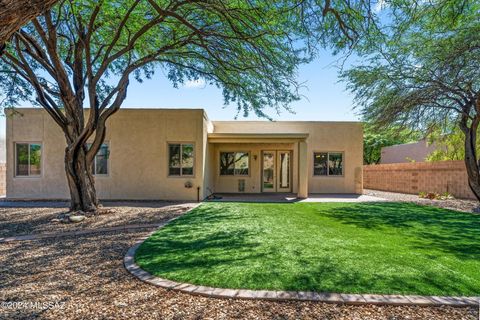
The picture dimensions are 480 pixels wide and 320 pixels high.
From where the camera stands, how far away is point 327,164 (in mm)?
16453

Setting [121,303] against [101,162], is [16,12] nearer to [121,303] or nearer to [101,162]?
[121,303]

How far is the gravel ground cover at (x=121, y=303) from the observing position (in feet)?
10.3

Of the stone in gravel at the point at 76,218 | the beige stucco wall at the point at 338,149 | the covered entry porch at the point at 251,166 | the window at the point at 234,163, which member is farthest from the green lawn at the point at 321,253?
the window at the point at 234,163

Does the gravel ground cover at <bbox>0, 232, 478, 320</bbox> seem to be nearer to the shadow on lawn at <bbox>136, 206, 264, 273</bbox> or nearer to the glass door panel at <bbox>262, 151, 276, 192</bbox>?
the shadow on lawn at <bbox>136, 206, 264, 273</bbox>

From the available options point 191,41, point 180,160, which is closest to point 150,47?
point 191,41

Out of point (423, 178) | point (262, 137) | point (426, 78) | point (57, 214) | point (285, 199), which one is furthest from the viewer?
Answer: point (423, 178)

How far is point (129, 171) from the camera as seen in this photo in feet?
43.4

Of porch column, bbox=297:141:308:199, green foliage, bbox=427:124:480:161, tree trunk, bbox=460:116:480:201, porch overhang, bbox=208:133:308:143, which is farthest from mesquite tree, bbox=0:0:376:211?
green foliage, bbox=427:124:480:161

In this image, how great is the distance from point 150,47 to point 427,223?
11.1m

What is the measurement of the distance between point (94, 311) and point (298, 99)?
9.26m

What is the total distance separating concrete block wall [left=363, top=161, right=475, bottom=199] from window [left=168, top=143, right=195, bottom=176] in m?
13.8

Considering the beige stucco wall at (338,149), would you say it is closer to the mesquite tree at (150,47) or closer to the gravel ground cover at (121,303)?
the mesquite tree at (150,47)

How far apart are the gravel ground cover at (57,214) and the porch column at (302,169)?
550cm

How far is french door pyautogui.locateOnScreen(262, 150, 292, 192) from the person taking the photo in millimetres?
16453
